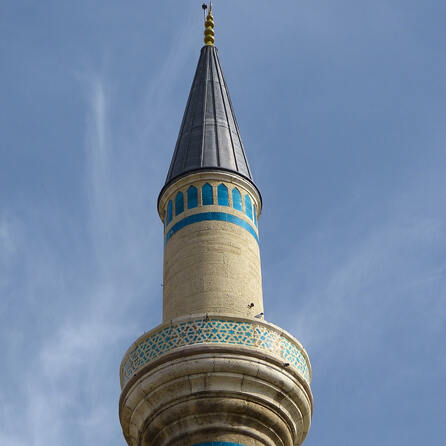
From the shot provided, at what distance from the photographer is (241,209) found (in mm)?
14414

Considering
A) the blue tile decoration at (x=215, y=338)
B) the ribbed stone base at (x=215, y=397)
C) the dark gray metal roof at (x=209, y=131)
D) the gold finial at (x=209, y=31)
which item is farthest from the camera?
the gold finial at (x=209, y=31)

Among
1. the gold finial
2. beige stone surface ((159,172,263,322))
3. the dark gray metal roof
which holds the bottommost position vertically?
beige stone surface ((159,172,263,322))

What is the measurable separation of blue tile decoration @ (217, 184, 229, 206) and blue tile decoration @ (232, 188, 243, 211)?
115mm

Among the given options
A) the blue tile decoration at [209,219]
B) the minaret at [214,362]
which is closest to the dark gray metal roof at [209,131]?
the blue tile decoration at [209,219]

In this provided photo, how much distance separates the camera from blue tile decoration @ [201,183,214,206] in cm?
1423

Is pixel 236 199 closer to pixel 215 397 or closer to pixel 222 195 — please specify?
pixel 222 195

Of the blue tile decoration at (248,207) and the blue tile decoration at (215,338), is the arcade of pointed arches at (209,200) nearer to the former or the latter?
the blue tile decoration at (248,207)

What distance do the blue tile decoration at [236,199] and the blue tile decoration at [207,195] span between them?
338mm

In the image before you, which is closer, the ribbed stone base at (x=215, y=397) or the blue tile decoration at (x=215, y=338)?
the ribbed stone base at (x=215, y=397)

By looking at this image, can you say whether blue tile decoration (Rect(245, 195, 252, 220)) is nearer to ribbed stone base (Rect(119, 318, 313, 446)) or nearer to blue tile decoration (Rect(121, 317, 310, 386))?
blue tile decoration (Rect(121, 317, 310, 386))

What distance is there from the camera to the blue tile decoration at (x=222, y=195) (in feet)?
46.8

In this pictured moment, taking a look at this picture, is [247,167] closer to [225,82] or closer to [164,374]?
[225,82]

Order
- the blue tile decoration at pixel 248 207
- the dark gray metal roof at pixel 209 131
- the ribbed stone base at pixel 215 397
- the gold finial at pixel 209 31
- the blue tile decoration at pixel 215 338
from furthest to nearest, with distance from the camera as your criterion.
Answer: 1. the gold finial at pixel 209 31
2. the dark gray metal roof at pixel 209 131
3. the blue tile decoration at pixel 248 207
4. the blue tile decoration at pixel 215 338
5. the ribbed stone base at pixel 215 397

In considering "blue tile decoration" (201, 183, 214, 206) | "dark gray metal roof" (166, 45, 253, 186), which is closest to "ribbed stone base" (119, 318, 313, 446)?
"blue tile decoration" (201, 183, 214, 206)
